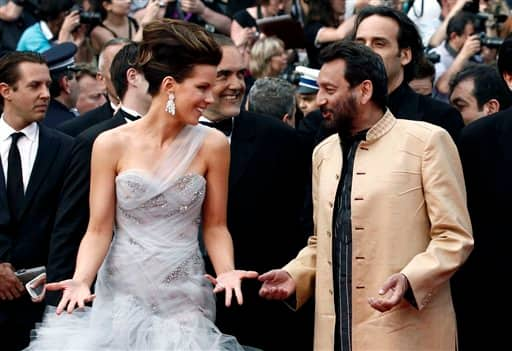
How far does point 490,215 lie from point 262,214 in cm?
132

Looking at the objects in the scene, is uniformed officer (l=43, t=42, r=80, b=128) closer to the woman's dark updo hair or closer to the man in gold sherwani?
the woman's dark updo hair

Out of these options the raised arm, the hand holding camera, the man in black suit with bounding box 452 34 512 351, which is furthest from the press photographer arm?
the raised arm

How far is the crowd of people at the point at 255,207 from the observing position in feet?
17.2

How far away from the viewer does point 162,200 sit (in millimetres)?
5297

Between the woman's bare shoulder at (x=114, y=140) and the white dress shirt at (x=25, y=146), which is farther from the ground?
the woman's bare shoulder at (x=114, y=140)

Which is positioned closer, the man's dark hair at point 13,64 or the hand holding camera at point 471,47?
the man's dark hair at point 13,64

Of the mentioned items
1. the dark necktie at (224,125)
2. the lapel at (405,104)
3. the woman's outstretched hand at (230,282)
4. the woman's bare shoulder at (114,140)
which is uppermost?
the woman's bare shoulder at (114,140)

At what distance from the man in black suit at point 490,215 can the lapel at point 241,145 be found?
47.5 inches

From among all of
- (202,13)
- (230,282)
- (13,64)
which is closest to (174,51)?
(230,282)

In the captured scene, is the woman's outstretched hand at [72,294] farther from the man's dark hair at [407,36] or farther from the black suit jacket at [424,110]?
the man's dark hair at [407,36]

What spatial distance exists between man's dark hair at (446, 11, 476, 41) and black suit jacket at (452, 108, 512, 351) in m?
4.57

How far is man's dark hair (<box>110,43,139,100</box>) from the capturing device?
7125 mm

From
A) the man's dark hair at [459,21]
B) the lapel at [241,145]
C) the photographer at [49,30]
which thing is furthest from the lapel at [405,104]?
the photographer at [49,30]

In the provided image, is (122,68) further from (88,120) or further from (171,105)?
(171,105)
